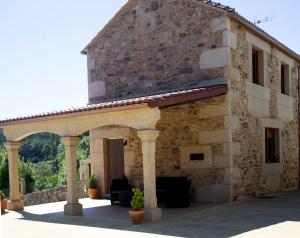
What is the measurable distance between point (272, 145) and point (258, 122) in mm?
1587

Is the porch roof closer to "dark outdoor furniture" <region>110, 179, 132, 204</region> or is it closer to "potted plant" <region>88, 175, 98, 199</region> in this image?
"dark outdoor furniture" <region>110, 179, 132, 204</region>

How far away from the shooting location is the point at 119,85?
12.1 metres

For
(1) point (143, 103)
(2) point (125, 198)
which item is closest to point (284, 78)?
(2) point (125, 198)

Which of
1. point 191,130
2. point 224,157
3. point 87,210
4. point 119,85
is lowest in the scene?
point 87,210

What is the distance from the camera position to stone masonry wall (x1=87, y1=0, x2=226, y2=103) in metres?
10.4

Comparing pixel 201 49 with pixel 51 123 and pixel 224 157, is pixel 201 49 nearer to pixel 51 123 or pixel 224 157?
pixel 224 157

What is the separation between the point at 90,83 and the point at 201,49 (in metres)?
4.12

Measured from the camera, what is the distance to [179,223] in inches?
291

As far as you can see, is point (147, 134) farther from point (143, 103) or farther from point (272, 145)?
point (272, 145)

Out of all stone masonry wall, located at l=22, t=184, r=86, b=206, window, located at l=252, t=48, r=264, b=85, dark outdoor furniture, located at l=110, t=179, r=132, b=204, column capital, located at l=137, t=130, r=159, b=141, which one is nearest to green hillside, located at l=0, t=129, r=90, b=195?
stone masonry wall, located at l=22, t=184, r=86, b=206

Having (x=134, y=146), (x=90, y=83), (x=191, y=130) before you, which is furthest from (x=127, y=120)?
(x=90, y=83)

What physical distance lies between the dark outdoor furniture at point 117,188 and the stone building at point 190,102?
56cm

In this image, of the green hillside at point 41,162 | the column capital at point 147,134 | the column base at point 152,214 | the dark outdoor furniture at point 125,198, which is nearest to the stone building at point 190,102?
the column capital at point 147,134

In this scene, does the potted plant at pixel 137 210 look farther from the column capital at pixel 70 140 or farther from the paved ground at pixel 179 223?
the column capital at pixel 70 140
